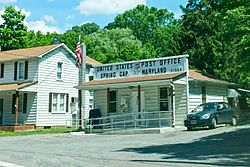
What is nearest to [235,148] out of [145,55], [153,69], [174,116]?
[174,116]

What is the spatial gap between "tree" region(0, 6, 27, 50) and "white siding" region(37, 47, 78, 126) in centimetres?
1848

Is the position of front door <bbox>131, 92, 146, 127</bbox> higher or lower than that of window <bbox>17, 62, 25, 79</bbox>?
A: lower

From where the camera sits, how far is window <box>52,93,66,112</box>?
3522cm

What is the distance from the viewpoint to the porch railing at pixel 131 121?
25.7m

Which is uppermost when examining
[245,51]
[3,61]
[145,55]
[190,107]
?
[145,55]

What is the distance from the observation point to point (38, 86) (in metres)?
33.8

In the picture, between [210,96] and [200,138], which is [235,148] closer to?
[200,138]

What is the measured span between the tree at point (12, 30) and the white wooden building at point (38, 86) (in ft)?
53.5

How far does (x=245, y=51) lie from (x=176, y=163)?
551 centimetres

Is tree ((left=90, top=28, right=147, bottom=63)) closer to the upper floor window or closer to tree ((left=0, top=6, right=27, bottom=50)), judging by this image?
tree ((left=0, top=6, right=27, bottom=50))

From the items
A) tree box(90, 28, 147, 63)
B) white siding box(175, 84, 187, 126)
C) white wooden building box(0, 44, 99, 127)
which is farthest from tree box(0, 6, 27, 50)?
white siding box(175, 84, 187, 126)

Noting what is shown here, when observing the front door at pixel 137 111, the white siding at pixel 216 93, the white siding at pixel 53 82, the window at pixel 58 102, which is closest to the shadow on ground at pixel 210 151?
the front door at pixel 137 111

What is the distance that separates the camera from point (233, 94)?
102ft

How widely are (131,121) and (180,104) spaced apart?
3431mm
